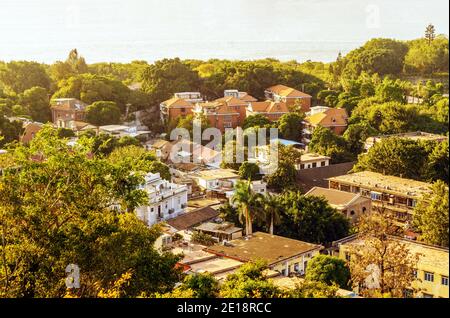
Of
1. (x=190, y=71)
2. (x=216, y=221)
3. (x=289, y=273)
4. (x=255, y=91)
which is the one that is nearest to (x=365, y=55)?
(x=255, y=91)

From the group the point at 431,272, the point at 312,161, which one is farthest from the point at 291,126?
the point at 431,272

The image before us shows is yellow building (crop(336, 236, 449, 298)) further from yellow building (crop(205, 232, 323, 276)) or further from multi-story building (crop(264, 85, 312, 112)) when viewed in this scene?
multi-story building (crop(264, 85, 312, 112))

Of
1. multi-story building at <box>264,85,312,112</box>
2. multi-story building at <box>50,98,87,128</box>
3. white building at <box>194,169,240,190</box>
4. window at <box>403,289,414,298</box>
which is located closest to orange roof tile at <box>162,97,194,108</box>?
multi-story building at <box>50,98,87,128</box>

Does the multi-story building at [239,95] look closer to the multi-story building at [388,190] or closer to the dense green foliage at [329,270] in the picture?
the multi-story building at [388,190]

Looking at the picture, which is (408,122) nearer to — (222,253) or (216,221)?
(216,221)

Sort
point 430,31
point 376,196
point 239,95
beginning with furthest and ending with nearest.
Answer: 1. point 239,95
2. point 430,31
3. point 376,196

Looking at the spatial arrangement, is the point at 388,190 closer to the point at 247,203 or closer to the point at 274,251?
the point at 247,203

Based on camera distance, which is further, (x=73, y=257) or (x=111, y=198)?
(x=111, y=198)
